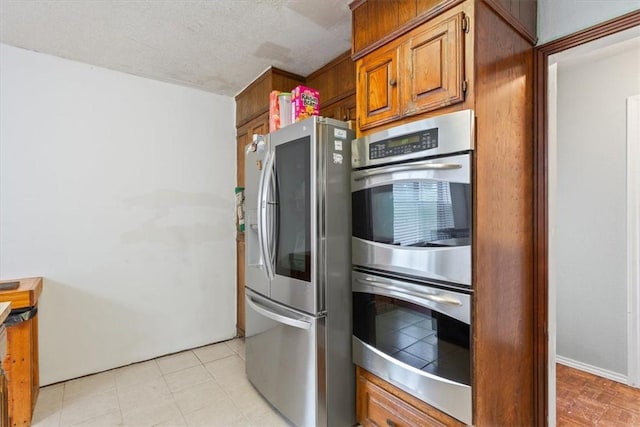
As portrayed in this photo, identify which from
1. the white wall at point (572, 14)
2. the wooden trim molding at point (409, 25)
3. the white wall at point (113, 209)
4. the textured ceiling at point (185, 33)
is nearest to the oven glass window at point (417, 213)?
the wooden trim molding at point (409, 25)

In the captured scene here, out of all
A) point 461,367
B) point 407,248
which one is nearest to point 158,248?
point 407,248

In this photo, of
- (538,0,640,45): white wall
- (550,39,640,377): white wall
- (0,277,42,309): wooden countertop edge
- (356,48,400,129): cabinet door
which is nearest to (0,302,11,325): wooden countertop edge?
(0,277,42,309): wooden countertop edge

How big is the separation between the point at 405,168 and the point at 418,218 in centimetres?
23

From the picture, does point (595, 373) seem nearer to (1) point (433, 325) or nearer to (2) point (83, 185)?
(1) point (433, 325)

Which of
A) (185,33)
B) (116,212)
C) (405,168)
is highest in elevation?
(185,33)

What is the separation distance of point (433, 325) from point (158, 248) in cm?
249

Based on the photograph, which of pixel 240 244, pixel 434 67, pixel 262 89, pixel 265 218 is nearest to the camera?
pixel 434 67

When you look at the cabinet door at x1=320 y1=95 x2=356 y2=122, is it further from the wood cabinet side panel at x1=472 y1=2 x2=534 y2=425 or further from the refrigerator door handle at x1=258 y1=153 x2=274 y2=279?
the wood cabinet side panel at x1=472 y1=2 x2=534 y2=425

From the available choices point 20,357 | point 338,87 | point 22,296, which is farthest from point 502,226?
point 20,357

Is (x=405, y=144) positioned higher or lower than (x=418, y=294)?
higher

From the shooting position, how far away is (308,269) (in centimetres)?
175

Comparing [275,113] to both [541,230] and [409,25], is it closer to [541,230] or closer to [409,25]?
[409,25]

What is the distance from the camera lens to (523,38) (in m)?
1.56

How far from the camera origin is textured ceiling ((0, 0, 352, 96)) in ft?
6.18
